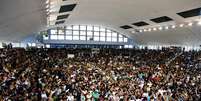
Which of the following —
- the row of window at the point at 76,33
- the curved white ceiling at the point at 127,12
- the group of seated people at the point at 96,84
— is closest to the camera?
the group of seated people at the point at 96,84

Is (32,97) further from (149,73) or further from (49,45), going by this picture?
(49,45)

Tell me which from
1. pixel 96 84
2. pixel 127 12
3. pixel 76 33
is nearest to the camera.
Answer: pixel 96 84

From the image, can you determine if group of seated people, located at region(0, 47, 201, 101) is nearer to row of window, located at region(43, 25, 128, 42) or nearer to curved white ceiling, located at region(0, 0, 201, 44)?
curved white ceiling, located at region(0, 0, 201, 44)

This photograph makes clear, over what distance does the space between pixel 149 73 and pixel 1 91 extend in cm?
1298

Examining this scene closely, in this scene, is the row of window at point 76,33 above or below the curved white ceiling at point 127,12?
below

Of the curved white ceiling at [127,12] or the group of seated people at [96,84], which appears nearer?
the group of seated people at [96,84]

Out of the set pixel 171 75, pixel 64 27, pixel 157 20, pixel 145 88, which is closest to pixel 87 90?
pixel 145 88

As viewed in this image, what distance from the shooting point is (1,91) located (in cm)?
1149

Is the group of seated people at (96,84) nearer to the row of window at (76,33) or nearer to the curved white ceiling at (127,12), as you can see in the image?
the curved white ceiling at (127,12)

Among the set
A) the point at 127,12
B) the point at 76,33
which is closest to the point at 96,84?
the point at 127,12

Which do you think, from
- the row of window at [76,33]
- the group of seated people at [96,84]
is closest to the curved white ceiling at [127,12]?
the group of seated people at [96,84]

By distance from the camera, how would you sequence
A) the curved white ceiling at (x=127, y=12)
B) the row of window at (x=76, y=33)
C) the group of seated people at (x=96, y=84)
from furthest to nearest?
the row of window at (x=76, y=33) < the curved white ceiling at (x=127, y=12) < the group of seated people at (x=96, y=84)

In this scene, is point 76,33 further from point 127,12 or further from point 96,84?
point 96,84

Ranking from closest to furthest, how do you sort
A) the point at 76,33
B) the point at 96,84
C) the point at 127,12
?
the point at 96,84, the point at 127,12, the point at 76,33
